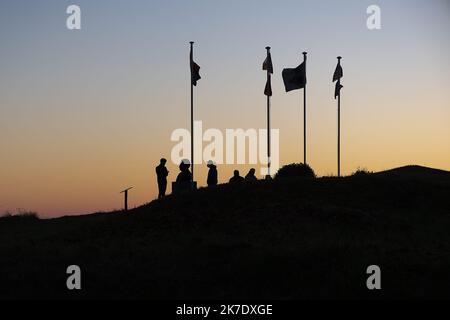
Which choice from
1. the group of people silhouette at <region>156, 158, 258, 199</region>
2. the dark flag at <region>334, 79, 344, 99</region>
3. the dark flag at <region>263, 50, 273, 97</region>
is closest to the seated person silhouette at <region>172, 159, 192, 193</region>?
the group of people silhouette at <region>156, 158, 258, 199</region>

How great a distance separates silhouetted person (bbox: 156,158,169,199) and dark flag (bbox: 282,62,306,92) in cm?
993

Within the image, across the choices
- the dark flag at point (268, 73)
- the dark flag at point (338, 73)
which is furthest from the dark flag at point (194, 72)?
the dark flag at point (338, 73)

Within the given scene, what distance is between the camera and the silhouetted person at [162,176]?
113 feet

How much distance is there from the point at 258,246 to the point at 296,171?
1384 cm

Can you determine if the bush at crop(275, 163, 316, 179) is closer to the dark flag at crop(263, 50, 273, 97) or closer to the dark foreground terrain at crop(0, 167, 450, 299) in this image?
the dark foreground terrain at crop(0, 167, 450, 299)

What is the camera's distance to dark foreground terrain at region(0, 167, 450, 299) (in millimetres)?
19438

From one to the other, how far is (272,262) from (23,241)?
11977 millimetres

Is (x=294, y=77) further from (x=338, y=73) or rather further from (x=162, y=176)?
(x=162, y=176)

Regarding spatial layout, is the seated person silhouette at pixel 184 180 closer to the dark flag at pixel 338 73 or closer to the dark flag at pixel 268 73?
the dark flag at pixel 268 73

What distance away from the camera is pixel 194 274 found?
20.5 metres

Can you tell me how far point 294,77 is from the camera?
41.5m

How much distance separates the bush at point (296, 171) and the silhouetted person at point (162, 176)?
552 centimetres
